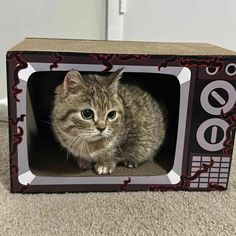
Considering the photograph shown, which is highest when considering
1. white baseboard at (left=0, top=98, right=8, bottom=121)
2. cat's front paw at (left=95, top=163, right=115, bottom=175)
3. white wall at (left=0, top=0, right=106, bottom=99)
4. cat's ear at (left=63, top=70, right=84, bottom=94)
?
white wall at (left=0, top=0, right=106, bottom=99)

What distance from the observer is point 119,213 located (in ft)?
2.83

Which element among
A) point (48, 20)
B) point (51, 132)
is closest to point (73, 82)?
point (51, 132)

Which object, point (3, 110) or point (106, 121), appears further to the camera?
point (3, 110)

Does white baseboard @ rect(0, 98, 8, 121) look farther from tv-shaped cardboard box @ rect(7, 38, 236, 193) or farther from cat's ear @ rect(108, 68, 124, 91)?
cat's ear @ rect(108, 68, 124, 91)

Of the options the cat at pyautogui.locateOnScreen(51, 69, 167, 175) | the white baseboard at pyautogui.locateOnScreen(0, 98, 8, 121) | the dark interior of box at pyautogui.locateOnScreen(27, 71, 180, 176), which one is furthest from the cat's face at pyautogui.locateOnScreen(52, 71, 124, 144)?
the white baseboard at pyautogui.locateOnScreen(0, 98, 8, 121)

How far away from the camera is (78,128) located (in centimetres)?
92

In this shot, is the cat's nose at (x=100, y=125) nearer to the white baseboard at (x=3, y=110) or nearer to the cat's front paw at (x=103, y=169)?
the cat's front paw at (x=103, y=169)

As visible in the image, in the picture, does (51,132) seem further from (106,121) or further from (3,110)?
(3,110)

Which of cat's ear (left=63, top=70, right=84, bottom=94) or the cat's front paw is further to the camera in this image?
the cat's front paw

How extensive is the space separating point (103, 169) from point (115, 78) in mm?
274

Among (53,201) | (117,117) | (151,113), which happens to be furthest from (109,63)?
(53,201)

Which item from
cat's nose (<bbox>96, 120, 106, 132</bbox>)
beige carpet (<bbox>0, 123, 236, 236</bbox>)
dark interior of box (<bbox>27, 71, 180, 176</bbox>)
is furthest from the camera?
dark interior of box (<bbox>27, 71, 180, 176</bbox>)

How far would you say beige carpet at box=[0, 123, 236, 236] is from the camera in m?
0.80

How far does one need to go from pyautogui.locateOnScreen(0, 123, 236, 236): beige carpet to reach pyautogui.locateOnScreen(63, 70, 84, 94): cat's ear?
0.95 feet
